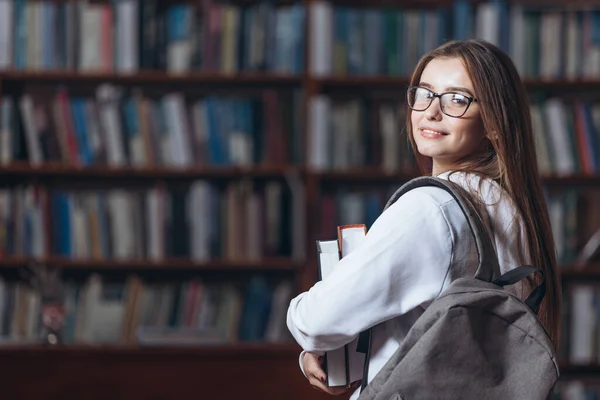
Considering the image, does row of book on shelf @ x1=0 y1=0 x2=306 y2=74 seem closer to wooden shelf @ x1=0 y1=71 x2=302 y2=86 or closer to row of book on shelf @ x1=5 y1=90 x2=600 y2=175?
wooden shelf @ x1=0 y1=71 x2=302 y2=86

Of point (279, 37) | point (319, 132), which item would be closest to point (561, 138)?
point (319, 132)

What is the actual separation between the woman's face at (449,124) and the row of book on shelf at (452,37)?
6.56ft

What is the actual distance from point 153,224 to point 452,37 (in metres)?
1.31

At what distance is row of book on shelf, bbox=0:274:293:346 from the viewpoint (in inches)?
129

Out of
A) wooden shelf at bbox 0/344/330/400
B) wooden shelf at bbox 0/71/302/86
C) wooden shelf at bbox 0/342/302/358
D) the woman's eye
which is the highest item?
the woman's eye

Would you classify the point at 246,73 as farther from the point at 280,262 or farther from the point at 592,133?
the point at 592,133

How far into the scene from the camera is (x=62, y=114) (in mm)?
3273

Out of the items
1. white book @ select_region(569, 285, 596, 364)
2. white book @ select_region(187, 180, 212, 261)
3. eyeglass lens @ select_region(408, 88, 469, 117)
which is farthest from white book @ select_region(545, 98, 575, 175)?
eyeglass lens @ select_region(408, 88, 469, 117)

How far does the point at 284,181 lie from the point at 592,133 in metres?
1.16

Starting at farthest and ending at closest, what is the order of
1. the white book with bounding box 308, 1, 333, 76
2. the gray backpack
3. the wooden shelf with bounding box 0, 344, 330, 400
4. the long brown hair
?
the white book with bounding box 308, 1, 333, 76
the wooden shelf with bounding box 0, 344, 330, 400
the long brown hair
the gray backpack

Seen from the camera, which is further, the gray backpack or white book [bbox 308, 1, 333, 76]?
white book [bbox 308, 1, 333, 76]

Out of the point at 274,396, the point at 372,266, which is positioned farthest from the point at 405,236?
the point at 274,396

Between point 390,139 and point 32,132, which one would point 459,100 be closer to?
point 390,139

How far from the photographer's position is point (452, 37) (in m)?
3.28
